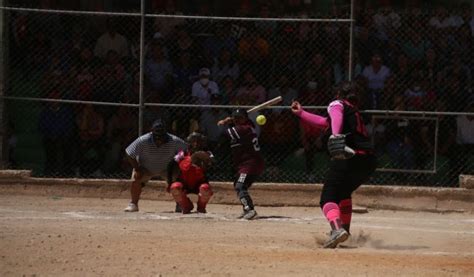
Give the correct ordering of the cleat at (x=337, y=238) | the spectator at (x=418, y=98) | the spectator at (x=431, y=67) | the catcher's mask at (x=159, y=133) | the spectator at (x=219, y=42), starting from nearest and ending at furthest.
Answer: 1. the cleat at (x=337, y=238)
2. the catcher's mask at (x=159, y=133)
3. the spectator at (x=418, y=98)
4. the spectator at (x=431, y=67)
5. the spectator at (x=219, y=42)

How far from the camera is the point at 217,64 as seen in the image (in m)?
18.0

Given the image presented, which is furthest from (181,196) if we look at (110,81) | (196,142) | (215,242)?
(215,242)

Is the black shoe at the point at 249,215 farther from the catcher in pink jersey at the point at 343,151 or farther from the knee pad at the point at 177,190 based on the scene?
the catcher in pink jersey at the point at 343,151

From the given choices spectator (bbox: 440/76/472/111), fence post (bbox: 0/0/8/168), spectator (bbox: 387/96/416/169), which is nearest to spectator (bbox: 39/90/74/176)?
fence post (bbox: 0/0/8/168)

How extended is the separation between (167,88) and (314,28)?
2.50 metres

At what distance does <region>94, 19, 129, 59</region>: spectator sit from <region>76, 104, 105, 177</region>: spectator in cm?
108

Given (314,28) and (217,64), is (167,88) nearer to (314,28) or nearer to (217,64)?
(217,64)

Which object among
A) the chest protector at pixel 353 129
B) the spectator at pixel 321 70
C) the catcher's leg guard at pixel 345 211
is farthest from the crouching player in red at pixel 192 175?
the chest protector at pixel 353 129

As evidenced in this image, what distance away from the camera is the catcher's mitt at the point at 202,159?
51.0 ft

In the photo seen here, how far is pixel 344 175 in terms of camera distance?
40.3 feet

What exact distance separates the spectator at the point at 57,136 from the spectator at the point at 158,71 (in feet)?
4.45

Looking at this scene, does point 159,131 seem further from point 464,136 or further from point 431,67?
point 464,136

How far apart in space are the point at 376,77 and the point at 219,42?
2.56 metres

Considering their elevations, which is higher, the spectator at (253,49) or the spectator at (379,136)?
the spectator at (253,49)
